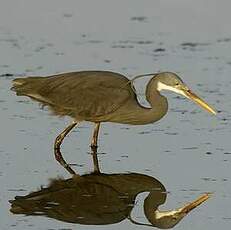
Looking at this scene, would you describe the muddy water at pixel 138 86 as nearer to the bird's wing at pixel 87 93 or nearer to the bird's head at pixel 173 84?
the bird's wing at pixel 87 93

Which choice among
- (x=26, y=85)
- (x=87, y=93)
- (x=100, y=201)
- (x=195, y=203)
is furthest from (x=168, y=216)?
(x=26, y=85)

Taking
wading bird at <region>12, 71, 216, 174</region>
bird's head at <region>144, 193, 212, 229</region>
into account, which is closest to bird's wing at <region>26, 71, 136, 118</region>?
wading bird at <region>12, 71, 216, 174</region>

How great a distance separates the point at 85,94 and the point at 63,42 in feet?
12.6

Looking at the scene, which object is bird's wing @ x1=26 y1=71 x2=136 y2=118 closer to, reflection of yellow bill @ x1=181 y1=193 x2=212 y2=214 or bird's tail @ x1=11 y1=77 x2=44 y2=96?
bird's tail @ x1=11 y1=77 x2=44 y2=96

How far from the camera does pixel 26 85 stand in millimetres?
8523

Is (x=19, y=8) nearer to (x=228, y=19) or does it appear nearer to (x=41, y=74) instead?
(x=228, y=19)

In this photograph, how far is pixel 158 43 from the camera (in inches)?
488

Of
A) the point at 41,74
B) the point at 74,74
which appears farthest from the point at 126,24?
the point at 74,74

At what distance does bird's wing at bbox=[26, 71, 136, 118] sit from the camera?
839 cm

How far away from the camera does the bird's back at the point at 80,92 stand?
27.6ft

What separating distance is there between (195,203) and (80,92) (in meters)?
1.70

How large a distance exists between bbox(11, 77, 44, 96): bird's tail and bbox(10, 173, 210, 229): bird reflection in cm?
101

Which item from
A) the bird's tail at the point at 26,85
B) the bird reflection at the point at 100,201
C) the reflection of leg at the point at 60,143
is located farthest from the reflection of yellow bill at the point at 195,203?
the bird's tail at the point at 26,85

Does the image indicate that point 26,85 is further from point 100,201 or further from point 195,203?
point 195,203
